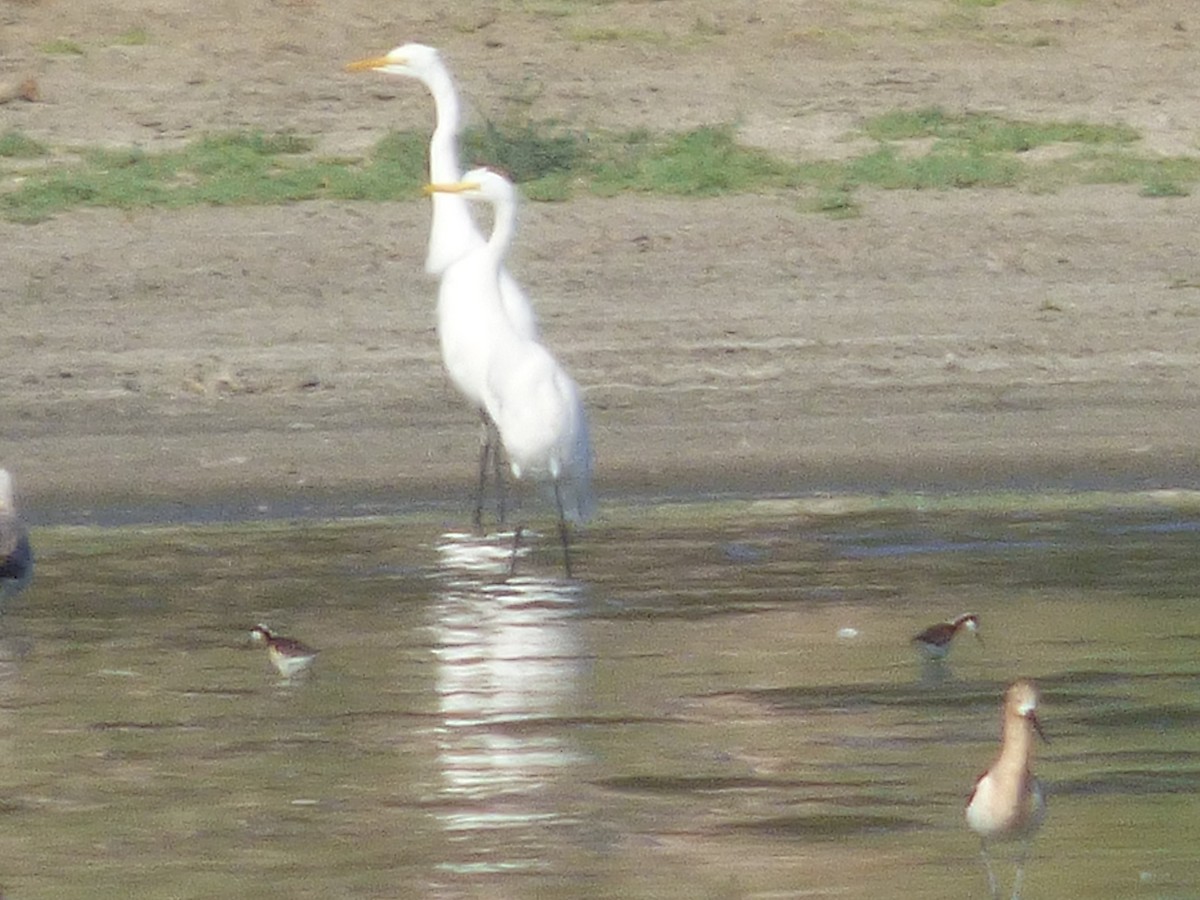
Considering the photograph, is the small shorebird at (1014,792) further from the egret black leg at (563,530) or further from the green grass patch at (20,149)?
the green grass patch at (20,149)

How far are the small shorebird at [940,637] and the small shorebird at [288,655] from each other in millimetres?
1847

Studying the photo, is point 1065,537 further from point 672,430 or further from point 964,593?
point 672,430

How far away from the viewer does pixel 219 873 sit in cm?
681

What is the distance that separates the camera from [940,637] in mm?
8898

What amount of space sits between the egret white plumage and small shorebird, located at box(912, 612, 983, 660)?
11.7 feet

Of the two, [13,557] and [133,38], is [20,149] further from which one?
[13,557]

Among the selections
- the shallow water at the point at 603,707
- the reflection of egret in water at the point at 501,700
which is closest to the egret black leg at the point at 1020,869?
the shallow water at the point at 603,707

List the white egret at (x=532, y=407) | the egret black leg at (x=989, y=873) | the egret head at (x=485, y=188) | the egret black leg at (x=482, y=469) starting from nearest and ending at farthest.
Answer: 1. the egret black leg at (x=989, y=873)
2. the white egret at (x=532, y=407)
3. the egret head at (x=485, y=188)
4. the egret black leg at (x=482, y=469)

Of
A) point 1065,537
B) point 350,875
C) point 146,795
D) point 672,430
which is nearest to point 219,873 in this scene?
point 350,875

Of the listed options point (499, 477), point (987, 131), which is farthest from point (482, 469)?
point (987, 131)

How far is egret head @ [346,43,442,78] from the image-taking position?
1425cm

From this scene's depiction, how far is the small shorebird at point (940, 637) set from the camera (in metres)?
8.90

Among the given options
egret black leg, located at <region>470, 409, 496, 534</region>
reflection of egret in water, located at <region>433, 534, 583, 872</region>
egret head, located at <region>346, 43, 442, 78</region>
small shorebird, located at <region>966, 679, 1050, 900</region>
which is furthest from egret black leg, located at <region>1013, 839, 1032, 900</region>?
egret head, located at <region>346, 43, 442, 78</region>

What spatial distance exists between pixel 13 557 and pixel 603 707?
2.50 m
